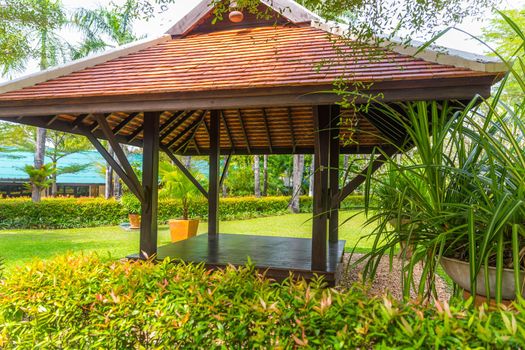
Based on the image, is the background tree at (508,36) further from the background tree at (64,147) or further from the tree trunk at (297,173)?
the background tree at (64,147)

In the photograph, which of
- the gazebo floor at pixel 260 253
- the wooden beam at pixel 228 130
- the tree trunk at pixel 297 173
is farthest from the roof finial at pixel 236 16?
the tree trunk at pixel 297 173

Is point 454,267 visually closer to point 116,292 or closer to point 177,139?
point 116,292

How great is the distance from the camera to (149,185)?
480cm

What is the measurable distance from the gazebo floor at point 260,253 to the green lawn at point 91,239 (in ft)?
2.66

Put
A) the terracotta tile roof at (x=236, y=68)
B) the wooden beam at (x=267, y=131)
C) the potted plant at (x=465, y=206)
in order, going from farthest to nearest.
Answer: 1. the wooden beam at (x=267, y=131)
2. the terracotta tile roof at (x=236, y=68)
3. the potted plant at (x=465, y=206)

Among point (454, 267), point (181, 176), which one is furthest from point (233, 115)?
point (454, 267)

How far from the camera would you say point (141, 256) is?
469cm

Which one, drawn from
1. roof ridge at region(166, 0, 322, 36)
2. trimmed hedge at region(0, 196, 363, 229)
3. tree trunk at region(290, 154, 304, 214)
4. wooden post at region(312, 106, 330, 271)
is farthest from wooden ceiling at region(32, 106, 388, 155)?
tree trunk at region(290, 154, 304, 214)

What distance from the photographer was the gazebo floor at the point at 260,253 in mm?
4434

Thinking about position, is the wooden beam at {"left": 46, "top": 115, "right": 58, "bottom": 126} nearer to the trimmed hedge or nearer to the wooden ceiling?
the wooden ceiling

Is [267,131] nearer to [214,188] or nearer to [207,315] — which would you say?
[214,188]

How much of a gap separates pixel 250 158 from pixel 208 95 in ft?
60.4

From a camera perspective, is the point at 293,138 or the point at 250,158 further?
the point at 250,158

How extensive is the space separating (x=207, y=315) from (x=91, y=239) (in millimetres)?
9334
